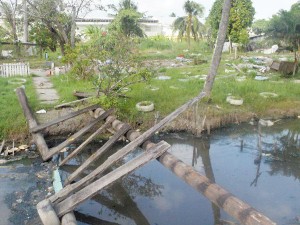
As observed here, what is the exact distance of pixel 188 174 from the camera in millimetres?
4973

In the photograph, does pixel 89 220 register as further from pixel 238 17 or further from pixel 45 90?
pixel 238 17

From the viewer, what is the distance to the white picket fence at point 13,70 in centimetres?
1627

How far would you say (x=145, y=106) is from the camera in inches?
414

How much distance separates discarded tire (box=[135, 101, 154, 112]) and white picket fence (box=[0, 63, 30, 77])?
8264 mm

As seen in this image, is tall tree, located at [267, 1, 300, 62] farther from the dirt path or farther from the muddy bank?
the muddy bank

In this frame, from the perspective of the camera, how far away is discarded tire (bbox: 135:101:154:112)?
1052 cm

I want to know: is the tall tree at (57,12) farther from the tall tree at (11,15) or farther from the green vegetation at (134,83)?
the tall tree at (11,15)

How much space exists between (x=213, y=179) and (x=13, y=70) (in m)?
12.6

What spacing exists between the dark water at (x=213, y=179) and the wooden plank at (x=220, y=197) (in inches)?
41.9

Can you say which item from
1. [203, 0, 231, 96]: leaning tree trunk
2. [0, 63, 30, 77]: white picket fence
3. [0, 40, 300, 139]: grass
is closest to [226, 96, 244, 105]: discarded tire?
[0, 40, 300, 139]: grass

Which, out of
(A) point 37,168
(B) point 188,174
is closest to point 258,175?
(B) point 188,174

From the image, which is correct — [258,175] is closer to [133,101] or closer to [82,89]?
[133,101]

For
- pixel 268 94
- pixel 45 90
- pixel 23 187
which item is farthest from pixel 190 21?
pixel 23 187

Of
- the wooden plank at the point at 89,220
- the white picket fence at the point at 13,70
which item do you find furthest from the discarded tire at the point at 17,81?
the wooden plank at the point at 89,220
